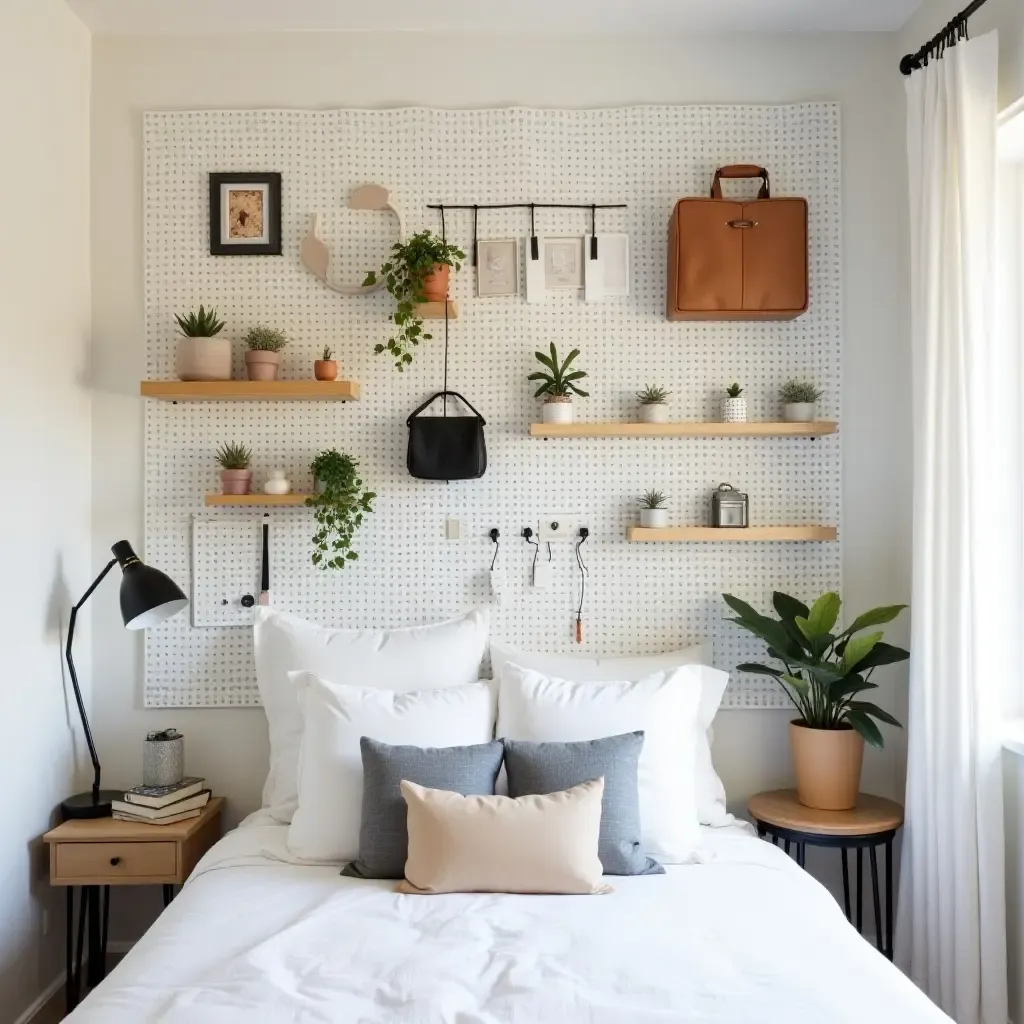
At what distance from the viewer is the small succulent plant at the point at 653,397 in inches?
116

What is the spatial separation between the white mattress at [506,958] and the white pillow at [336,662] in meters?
0.51

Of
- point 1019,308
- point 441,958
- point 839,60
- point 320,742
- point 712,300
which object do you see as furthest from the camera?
point 839,60

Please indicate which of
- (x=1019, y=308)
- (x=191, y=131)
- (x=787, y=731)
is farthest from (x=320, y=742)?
(x=1019, y=308)

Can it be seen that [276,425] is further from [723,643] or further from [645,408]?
[723,643]

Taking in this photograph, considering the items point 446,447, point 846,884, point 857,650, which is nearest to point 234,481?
point 446,447

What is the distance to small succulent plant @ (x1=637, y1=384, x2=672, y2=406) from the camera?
2957 mm

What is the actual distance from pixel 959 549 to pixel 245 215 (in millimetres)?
2336

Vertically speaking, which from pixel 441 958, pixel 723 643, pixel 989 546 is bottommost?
pixel 441 958

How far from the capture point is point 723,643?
3.03 metres

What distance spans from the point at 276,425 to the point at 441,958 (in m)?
1.76

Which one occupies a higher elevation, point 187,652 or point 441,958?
point 187,652

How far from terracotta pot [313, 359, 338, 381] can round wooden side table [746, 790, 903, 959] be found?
1790mm

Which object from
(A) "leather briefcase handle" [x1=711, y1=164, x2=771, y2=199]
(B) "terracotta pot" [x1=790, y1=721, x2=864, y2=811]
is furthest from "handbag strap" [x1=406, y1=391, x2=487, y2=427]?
(B) "terracotta pot" [x1=790, y1=721, x2=864, y2=811]

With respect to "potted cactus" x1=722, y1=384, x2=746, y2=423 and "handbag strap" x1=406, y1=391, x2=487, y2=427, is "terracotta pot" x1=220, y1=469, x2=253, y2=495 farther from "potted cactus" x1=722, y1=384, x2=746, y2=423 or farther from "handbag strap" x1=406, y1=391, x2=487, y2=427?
"potted cactus" x1=722, y1=384, x2=746, y2=423
